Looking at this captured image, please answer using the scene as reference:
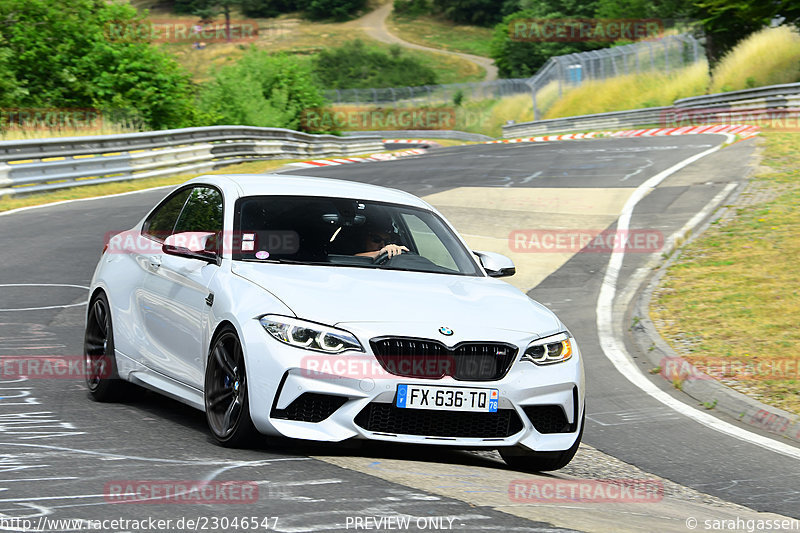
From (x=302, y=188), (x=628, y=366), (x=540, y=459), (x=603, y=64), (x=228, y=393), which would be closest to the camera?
(x=228, y=393)

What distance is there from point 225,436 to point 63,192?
18383 millimetres

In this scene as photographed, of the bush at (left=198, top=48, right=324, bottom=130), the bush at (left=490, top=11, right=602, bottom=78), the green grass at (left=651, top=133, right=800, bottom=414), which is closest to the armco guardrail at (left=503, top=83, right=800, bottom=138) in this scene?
the bush at (left=198, top=48, right=324, bottom=130)

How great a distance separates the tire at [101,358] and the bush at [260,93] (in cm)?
3031

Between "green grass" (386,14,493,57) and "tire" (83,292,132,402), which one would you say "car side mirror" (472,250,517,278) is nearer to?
"tire" (83,292,132,402)

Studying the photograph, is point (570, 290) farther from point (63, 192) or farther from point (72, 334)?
point (63, 192)

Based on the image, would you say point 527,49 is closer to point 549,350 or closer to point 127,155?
point 127,155

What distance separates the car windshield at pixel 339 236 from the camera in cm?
683

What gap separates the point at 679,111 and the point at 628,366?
124 feet

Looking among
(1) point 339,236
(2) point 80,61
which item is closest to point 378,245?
(1) point 339,236

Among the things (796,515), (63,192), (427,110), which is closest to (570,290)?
(796,515)

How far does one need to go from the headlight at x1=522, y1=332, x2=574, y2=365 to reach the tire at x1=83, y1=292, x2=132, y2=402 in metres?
3.01

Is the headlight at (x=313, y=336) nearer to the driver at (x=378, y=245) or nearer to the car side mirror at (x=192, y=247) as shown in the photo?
the car side mirror at (x=192, y=247)

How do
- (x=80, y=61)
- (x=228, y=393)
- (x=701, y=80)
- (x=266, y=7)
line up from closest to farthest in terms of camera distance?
(x=228, y=393)
(x=80, y=61)
(x=701, y=80)
(x=266, y=7)

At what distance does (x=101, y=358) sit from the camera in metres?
7.73
